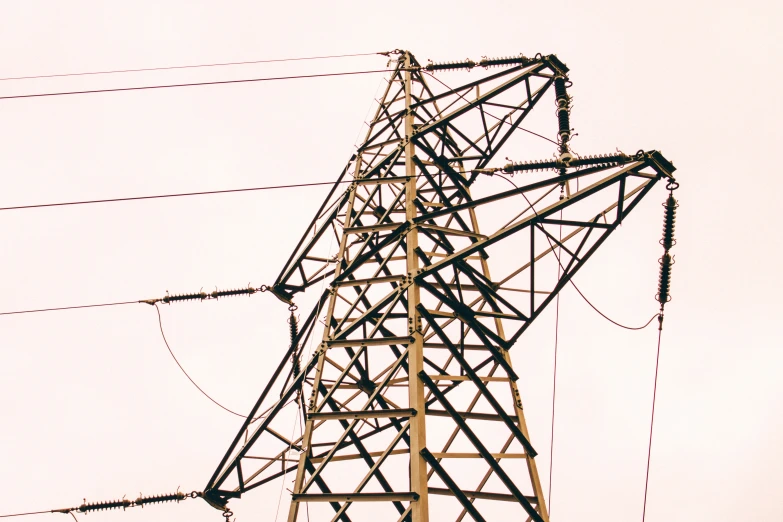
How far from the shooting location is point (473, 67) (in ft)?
44.8

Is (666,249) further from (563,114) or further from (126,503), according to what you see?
(126,503)

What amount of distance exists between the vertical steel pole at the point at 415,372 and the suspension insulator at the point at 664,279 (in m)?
3.84

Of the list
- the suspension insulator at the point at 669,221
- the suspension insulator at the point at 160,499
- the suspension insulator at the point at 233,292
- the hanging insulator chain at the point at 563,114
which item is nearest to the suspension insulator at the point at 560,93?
the hanging insulator chain at the point at 563,114

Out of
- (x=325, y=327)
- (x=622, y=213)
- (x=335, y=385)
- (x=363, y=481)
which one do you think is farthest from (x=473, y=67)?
(x=363, y=481)

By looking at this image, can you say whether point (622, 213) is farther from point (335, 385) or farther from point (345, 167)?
point (345, 167)

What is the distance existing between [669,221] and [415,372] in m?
4.69

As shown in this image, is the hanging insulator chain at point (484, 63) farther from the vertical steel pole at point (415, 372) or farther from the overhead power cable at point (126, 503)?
the overhead power cable at point (126, 503)

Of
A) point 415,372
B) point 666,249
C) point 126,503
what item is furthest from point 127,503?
point 666,249

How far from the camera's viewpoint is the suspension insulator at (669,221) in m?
9.95

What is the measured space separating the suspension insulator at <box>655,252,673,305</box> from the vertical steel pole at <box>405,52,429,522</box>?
384 centimetres

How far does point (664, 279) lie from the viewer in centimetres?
1055

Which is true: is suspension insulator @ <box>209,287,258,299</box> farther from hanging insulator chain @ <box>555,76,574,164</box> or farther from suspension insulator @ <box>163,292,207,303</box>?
hanging insulator chain @ <box>555,76,574,164</box>

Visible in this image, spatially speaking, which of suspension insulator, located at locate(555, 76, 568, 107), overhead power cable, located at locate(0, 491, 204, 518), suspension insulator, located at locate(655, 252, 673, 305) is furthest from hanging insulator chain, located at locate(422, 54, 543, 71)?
overhead power cable, located at locate(0, 491, 204, 518)

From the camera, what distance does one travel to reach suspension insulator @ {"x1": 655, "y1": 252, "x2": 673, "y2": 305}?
10445 mm
